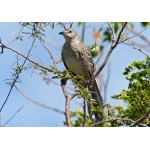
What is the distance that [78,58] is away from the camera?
2.30 metres

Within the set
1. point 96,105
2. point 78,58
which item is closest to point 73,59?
point 78,58

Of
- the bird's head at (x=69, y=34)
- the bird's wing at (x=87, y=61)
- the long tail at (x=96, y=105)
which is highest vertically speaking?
the bird's head at (x=69, y=34)

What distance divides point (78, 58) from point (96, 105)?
628 millimetres

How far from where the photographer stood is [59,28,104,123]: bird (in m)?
1.89

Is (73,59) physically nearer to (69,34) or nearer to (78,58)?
(78,58)

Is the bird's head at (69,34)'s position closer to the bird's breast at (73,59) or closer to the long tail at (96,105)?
the bird's breast at (73,59)

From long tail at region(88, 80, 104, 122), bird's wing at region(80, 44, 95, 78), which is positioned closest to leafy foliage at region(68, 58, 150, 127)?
long tail at region(88, 80, 104, 122)

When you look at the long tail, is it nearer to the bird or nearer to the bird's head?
the bird

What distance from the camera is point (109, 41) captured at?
5.91 ft

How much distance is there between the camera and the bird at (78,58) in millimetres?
1891

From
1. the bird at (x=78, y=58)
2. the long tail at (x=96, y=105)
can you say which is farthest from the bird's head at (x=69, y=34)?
the long tail at (x=96, y=105)
